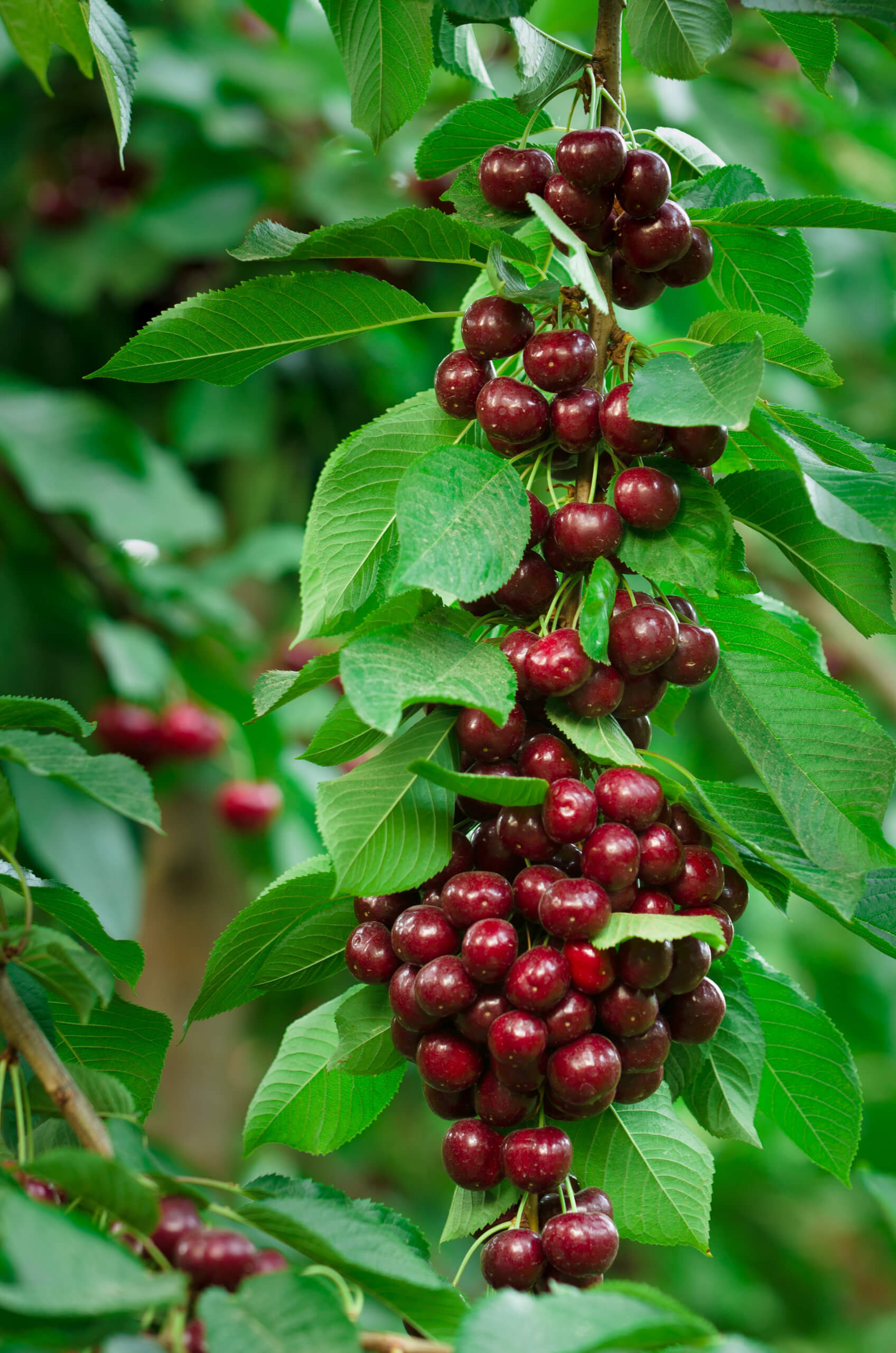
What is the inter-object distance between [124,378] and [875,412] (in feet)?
7.37

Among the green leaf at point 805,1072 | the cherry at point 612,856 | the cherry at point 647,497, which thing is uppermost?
the cherry at point 647,497

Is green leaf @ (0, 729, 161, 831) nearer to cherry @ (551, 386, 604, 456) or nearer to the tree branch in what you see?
the tree branch

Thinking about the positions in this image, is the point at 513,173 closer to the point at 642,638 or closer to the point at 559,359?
the point at 559,359

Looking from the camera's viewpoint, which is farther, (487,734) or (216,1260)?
(487,734)

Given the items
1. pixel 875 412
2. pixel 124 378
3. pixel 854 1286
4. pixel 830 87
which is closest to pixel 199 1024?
pixel 124 378

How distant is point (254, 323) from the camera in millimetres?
510

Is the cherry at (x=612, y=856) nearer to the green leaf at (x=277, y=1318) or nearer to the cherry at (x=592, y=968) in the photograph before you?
the cherry at (x=592, y=968)

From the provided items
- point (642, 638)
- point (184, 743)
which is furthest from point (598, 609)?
point (184, 743)

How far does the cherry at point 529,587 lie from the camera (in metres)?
0.48

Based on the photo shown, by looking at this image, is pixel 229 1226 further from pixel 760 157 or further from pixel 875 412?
pixel 875 412

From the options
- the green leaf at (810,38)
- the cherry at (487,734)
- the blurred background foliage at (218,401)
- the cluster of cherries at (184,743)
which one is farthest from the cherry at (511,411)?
the cluster of cherries at (184,743)

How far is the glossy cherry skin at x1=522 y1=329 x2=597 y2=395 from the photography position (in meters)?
0.47

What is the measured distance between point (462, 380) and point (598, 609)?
0.40ft

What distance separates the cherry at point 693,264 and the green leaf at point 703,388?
78mm
